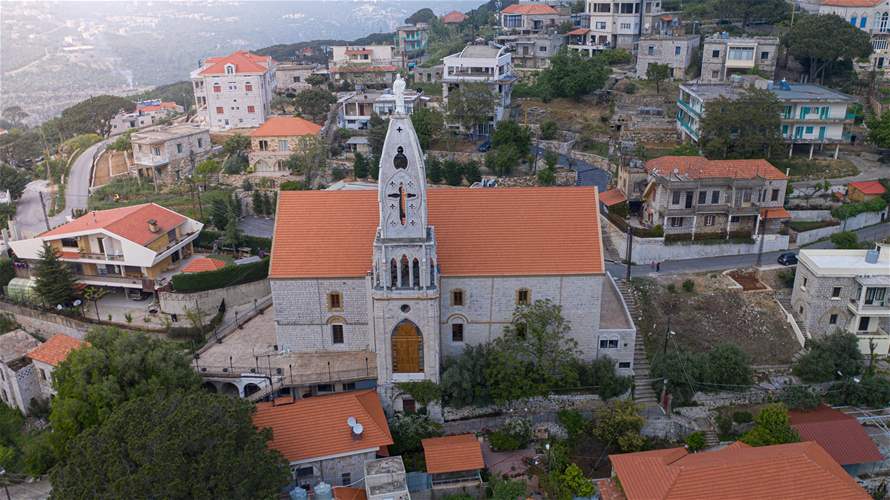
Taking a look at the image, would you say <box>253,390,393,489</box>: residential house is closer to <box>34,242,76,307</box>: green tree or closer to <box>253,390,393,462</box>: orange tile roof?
<box>253,390,393,462</box>: orange tile roof

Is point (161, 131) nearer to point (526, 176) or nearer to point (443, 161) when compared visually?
point (443, 161)

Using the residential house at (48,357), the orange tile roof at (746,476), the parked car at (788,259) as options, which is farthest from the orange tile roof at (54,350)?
the parked car at (788,259)

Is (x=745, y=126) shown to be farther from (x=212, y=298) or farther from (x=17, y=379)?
(x=17, y=379)

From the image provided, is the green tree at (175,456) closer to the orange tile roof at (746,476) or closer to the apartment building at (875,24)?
the orange tile roof at (746,476)

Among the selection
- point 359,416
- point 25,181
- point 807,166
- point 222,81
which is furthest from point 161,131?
point 807,166

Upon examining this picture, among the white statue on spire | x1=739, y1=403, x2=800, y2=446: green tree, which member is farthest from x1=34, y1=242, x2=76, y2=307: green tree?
x1=739, y1=403, x2=800, y2=446: green tree
